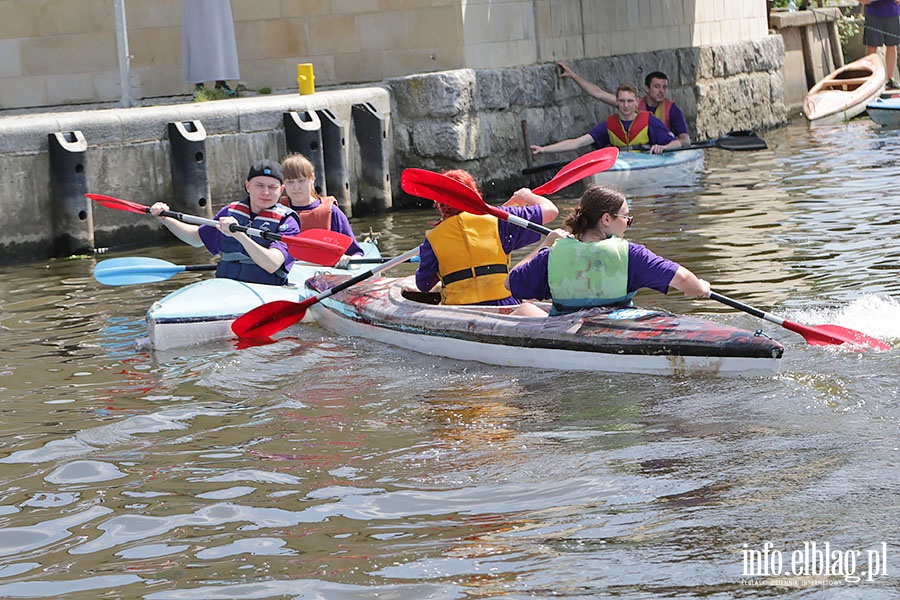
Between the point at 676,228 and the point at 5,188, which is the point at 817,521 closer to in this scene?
the point at 676,228

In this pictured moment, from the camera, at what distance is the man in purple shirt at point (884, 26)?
19531 millimetres

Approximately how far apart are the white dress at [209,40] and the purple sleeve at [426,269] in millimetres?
6079

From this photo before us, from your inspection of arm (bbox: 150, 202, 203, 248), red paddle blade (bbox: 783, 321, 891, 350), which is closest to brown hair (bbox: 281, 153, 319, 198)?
arm (bbox: 150, 202, 203, 248)

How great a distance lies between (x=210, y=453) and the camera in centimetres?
488

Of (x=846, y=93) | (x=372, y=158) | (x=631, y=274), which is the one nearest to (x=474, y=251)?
(x=631, y=274)

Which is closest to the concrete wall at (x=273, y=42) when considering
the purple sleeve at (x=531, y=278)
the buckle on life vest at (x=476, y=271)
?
the buckle on life vest at (x=476, y=271)

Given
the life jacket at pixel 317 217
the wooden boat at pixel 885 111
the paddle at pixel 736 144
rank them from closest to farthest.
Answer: the life jacket at pixel 317 217, the paddle at pixel 736 144, the wooden boat at pixel 885 111

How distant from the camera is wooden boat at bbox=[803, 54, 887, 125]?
17.5 meters

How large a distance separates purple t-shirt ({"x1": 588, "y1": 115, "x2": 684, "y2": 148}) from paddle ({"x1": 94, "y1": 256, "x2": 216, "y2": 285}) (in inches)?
219

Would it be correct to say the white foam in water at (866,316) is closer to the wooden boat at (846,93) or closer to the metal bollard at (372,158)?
the metal bollard at (372,158)

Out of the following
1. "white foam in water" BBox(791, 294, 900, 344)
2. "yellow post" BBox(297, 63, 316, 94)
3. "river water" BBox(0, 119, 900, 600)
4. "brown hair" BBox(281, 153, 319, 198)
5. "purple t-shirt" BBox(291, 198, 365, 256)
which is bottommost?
"river water" BBox(0, 119, 900, 600)

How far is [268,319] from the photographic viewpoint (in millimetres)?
7086

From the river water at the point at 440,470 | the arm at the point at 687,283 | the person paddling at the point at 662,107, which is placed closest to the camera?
the river water at the point at 440,470

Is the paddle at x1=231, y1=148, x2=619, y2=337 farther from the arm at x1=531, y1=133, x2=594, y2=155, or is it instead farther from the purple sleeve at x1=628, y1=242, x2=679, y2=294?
the arm at x1=531, y1=133, x2=594, y2=155
